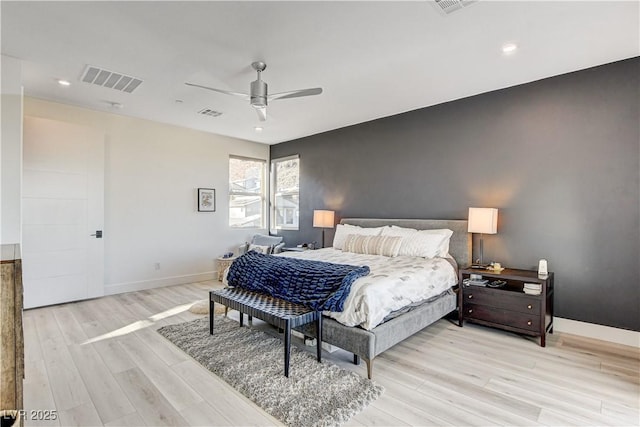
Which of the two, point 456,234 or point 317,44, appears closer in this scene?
point 317,44

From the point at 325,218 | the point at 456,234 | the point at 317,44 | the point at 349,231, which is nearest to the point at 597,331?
the point at 456,234

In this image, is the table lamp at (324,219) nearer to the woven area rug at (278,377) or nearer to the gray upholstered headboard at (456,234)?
the gray upholstered headboard at (456,234)

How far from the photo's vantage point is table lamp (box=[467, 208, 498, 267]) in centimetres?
357

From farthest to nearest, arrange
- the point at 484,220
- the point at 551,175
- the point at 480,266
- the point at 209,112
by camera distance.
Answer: the point at 209,112 < the point at 480,266 < the point at 484,220 < the point at 551,175

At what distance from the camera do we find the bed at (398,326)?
7.98ft

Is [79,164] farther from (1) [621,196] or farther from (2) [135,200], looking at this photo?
(1) [621,196]

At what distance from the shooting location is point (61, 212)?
432 centimetres

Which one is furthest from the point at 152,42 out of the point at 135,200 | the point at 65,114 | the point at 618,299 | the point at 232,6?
the point at 618,299

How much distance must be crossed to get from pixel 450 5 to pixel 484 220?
88.7 inches

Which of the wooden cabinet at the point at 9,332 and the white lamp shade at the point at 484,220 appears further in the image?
the white lamp shade at the point at 484,220

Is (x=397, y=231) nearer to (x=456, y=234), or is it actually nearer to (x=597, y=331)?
(x=456, y=234)

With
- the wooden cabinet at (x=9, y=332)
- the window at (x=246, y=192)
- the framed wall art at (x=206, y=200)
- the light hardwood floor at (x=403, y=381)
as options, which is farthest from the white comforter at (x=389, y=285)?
the window at (x=246, y=192)

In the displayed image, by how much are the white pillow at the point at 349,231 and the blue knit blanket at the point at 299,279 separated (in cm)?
145

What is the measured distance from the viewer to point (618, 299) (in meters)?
3.08
